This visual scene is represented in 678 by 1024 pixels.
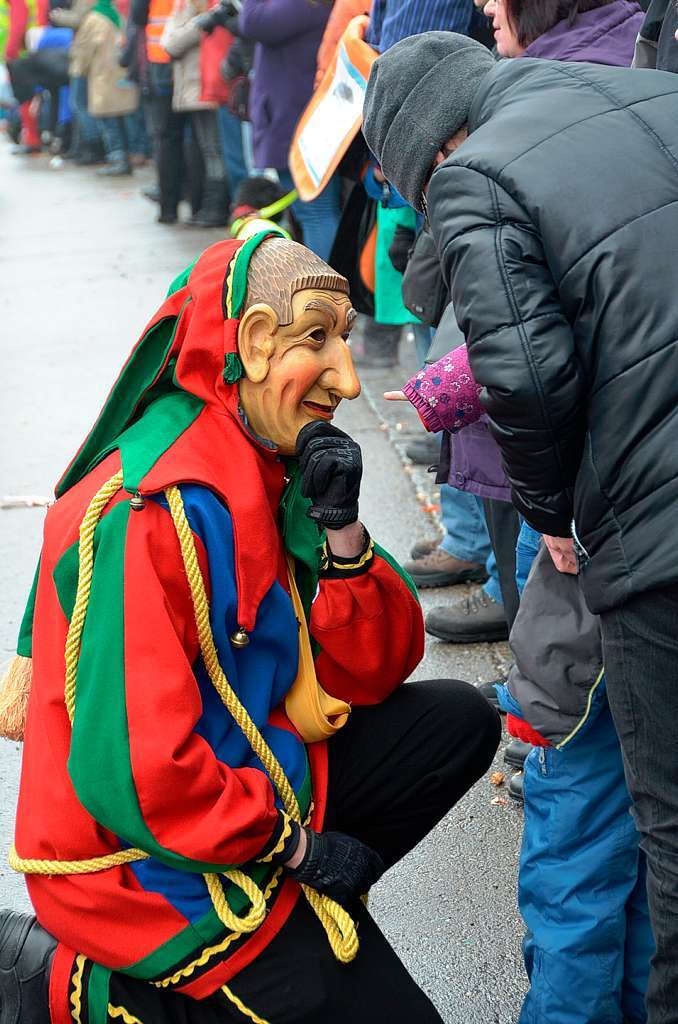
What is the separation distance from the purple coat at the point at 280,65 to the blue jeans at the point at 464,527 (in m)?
3.20

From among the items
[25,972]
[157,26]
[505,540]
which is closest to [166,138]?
[157,26]

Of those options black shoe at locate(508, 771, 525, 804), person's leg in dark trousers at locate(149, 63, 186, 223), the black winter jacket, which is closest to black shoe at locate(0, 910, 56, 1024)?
the black winter jacket

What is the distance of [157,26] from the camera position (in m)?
10.1

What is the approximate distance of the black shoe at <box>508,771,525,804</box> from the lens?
3.21 meters

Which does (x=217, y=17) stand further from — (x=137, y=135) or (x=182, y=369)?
(x=182, y=369)

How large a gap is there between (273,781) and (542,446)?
78cm

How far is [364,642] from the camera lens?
241 centimetres

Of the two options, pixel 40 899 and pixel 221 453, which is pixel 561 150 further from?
pixel 40 899

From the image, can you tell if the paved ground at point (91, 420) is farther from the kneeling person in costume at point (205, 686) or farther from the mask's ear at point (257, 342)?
the mask's ear at point (257, 342)

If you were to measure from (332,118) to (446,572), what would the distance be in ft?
6.05

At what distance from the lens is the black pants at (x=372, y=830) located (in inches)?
82.0

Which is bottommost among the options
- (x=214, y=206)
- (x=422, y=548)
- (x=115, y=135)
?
(x=115, y=135)

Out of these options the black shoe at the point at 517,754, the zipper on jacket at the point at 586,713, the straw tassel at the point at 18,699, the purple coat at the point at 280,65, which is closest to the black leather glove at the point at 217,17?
the purple coat at the point at 280,65

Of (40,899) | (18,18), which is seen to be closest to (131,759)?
(40,899)
